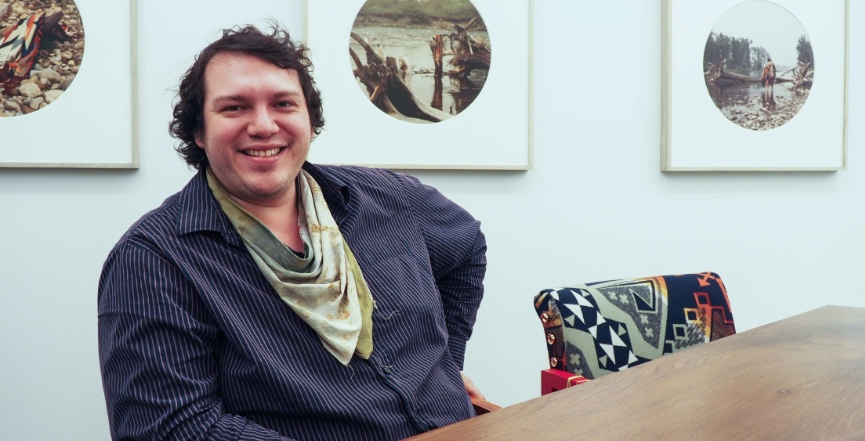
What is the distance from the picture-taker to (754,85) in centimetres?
328

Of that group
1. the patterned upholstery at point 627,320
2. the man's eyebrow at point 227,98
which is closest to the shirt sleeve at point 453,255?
the patterned upholstery at point 627,320

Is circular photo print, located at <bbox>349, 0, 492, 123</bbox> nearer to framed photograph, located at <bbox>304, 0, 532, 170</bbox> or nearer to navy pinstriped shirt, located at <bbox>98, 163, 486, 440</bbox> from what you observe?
framed photograph, located at <bbox>304, 0, 532, 170</bbox>

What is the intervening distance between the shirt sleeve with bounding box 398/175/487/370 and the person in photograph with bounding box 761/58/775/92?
6.03 ft

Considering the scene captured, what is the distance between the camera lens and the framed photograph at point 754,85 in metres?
3.13

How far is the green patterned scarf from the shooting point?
148 centimetres

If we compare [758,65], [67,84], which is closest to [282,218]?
[67,84]

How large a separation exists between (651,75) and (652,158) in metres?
0.33

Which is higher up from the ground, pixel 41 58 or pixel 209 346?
pixel 41 58

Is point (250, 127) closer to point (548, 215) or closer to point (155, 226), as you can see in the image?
point (155, 226)

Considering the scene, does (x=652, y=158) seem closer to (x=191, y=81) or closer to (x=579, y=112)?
(x=579, y=112)

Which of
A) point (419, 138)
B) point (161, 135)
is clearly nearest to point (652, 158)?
point (419, 138)

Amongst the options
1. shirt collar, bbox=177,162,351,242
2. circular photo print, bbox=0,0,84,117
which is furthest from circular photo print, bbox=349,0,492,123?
shirt collar, bbox=177,162,351,242

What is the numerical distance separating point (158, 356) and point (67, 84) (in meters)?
1.38

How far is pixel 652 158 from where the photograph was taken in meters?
3.16
